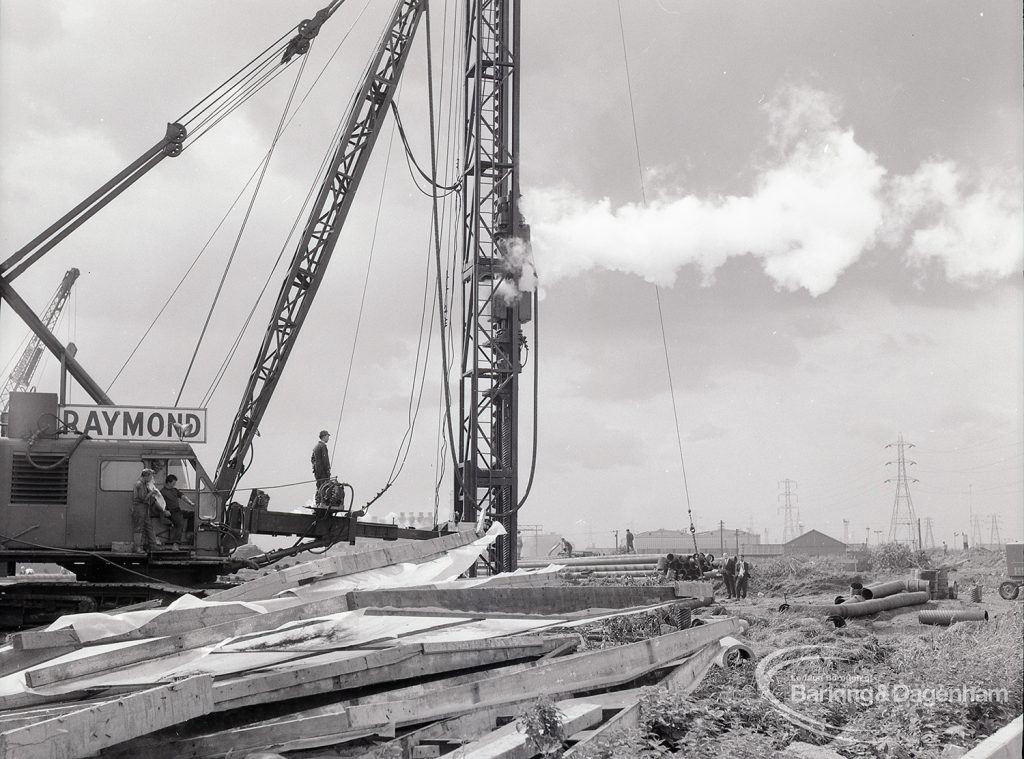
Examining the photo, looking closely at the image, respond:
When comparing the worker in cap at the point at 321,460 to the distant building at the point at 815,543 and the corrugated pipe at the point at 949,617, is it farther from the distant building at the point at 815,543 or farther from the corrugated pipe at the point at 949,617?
the distant building at the point at 815,543

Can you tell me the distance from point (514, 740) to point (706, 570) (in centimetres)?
1989

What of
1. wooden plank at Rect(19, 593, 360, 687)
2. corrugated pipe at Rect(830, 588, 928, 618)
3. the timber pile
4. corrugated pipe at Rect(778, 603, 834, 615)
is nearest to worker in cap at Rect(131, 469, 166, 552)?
the timber pile

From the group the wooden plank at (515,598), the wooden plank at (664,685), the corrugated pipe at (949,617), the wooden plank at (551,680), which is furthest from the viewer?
the corrugated pipe at (949,617)

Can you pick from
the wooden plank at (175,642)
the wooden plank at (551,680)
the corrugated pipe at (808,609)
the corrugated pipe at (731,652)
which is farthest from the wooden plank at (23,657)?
the corrugated pipe at (808,609)

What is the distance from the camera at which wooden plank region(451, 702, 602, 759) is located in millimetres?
5574

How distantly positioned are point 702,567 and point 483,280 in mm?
8928

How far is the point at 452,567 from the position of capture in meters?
14.8

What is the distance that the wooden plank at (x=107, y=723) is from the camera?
5082mm

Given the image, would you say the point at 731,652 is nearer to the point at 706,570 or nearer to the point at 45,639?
the point at 45,639

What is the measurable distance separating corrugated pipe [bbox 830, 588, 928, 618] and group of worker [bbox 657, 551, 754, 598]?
419cm

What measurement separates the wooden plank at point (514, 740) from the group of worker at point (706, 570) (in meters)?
16.1

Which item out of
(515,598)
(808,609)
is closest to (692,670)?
(515,598)

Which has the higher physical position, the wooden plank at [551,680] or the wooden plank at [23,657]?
the wooden plank at [23,657]

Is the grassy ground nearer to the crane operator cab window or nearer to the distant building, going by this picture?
the crane operator cab window
